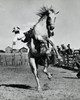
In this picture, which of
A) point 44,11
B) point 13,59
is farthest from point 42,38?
point 13,59

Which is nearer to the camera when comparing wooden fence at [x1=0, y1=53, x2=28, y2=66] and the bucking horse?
the bucking horse

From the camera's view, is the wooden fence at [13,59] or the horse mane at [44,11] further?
the wooden fence at [13,59]

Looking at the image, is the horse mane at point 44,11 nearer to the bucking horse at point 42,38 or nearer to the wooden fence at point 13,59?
the bucking horse at point 42,38

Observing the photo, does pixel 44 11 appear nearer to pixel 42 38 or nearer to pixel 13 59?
pixel 42 38

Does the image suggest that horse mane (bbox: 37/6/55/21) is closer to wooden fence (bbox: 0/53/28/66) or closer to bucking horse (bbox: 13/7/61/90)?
bucking horse (bbox: 13/7/61/90)

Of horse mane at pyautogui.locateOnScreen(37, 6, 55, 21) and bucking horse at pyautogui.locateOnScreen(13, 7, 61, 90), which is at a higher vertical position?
horse mane at pyautogui.locateOnScreen(37, 6, 55, 21)

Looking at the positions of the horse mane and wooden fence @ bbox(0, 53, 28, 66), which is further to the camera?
wooden fence @ bbox(0, 53, 28, 66)

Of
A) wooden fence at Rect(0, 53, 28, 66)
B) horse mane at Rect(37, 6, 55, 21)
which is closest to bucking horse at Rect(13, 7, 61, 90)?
horse mane at Rect(37, 6, 55, 21)

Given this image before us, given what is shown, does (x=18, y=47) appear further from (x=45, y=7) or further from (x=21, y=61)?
(x=45, y=7)

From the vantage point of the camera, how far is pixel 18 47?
291 ft

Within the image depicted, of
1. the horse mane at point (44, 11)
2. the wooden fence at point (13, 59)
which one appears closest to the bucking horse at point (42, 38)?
the horse mane at point (44, 11)

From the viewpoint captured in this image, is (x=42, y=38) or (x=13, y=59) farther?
(x=13, y=59)

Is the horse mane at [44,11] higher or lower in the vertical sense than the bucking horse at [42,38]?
higher

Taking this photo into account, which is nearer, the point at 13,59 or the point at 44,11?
the point at 44,11
